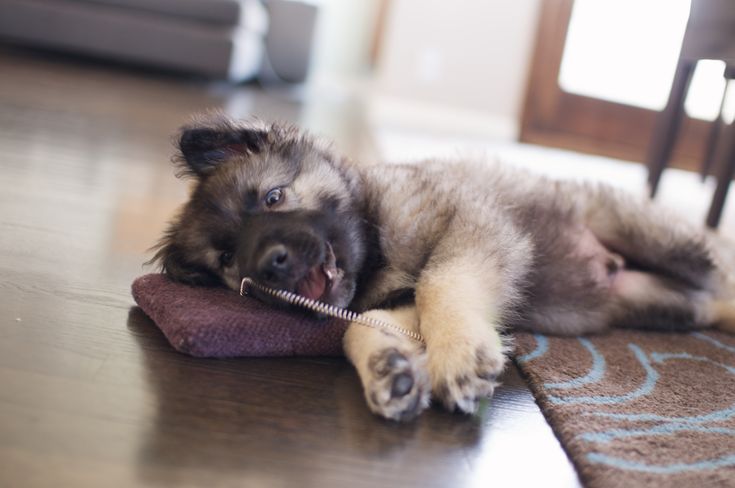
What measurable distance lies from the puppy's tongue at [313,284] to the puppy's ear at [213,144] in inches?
18.6

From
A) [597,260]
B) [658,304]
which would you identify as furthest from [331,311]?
[658,304]

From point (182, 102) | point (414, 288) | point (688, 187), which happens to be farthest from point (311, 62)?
point (414, 288)

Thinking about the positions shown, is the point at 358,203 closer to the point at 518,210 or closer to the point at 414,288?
the point at 414,288

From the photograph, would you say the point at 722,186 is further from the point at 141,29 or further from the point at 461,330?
the point at 141,29

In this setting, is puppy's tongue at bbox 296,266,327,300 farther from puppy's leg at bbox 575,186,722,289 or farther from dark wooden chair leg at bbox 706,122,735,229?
dark wooden chair leg at bbox 706,122,735,229

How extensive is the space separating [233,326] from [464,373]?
545 mm

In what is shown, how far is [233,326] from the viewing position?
A: 163cm

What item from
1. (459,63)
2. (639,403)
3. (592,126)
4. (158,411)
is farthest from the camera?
(592,126)

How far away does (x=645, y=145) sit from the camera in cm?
738

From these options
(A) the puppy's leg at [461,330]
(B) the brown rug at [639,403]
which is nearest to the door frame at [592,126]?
(B) the brown rug at [639,403]

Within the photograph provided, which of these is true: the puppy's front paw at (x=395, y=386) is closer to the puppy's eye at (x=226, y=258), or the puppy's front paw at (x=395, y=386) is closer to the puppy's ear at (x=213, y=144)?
the puppy's eye at (x=226, y=258)

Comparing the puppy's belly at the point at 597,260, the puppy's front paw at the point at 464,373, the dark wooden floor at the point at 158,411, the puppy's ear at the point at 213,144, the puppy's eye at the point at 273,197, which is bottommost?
the dark wooden floor at the point at 158,411

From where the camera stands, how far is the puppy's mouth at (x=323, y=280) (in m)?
1.73

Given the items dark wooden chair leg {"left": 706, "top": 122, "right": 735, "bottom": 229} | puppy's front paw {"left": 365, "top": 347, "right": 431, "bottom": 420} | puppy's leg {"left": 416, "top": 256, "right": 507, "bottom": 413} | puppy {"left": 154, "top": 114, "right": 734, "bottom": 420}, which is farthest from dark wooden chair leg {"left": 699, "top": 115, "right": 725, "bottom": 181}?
puppy's front paw {"left": 365, "top": 347, "right": 431, "bottom": 420}
